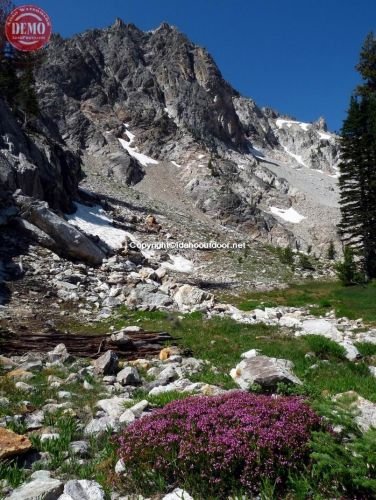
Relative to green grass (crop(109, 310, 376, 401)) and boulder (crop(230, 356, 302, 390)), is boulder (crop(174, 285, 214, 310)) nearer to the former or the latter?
green grass (crop(109, 310, 376, 401))

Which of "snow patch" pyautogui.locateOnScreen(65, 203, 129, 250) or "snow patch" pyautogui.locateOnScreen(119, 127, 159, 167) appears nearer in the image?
"snow patch" pyautogui.locateOnScreen(65, 203, 129, 250)

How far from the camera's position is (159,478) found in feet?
14.7

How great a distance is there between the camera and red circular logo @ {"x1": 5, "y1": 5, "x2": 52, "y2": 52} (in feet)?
132

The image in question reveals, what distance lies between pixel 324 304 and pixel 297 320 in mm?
7395

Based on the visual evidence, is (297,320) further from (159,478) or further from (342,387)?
(159,478)

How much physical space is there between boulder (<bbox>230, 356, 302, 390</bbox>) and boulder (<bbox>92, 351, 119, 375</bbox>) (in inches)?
127

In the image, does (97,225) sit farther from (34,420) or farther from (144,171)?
(144,171)

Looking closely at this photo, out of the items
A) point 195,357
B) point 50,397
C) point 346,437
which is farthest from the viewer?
point 195,357

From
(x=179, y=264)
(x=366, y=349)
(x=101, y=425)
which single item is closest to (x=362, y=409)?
(x=101, y=425)

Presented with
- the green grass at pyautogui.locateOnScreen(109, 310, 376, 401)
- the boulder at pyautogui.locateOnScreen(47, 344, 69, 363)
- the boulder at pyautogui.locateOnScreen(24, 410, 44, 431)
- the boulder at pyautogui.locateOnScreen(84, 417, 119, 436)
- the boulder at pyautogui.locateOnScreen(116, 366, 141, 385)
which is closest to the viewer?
the boulder at pyautogui.locateOnScreen(84, 417, 119, 436)

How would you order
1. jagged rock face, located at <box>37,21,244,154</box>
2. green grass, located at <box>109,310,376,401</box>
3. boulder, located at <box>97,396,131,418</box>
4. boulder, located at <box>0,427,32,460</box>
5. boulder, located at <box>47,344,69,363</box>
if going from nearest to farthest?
boulder, located at <box>0,427,32,460</box>, boulder, located at <box>97,396,131,418</box>, green grass, located at <box>109,310,376,401</box>, boulder, located at <box>47,344,69,363</box>, jagged rock face, located at <box>37,21,244,154</box>

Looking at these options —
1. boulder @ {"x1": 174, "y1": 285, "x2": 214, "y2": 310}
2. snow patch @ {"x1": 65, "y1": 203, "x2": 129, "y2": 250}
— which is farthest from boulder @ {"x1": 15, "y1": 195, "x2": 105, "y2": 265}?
snow patch @ {"x1": 65, "y1": 203, "x2": 129, "y2": 250}

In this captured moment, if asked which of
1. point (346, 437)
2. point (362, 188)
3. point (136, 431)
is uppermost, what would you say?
point (362, 188)

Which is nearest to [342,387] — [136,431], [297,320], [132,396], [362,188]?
[132,396]
